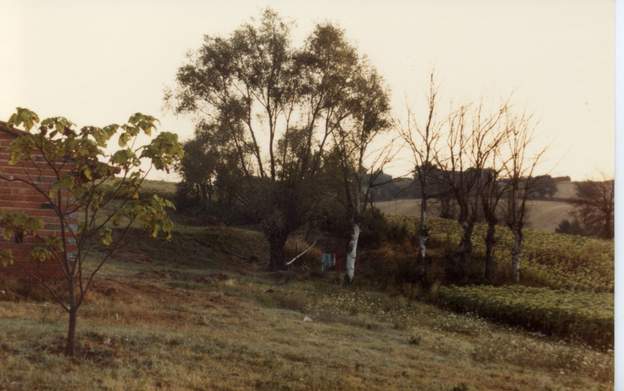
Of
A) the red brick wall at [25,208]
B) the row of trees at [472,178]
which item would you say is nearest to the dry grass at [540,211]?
the row of trees at [472,178]

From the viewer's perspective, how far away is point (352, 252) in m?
10.5

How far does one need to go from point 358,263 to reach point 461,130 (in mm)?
2838

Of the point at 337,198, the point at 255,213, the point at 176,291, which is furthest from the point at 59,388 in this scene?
the point at 337,198

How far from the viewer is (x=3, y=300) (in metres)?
8.43

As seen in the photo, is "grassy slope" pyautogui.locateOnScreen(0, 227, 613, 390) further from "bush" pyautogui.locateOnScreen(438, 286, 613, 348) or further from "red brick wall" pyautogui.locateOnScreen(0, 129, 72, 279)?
"red brick wall" pyautogui.locateOnScreen(0, 129, 72, 279)

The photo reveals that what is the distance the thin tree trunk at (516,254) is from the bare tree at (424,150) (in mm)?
1446

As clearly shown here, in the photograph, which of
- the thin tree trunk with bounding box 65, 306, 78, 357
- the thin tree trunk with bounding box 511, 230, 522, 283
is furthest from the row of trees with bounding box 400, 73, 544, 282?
the thin tree trunk with bounding box 65, 306, 78, 357

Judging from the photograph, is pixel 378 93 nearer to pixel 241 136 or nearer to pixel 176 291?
pixel 241 136

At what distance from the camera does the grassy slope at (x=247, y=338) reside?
6.47 metres

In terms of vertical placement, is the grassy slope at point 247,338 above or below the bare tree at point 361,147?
below

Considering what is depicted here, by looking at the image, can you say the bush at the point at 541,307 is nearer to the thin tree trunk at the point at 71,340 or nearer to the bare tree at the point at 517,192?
the bare tree at the point at 517,192

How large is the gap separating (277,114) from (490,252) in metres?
4.47

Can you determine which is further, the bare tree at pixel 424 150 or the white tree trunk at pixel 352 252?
Answer: the white tree trunk at pixel 352 252

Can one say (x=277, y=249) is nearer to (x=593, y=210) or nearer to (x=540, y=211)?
(x=540, y=211)
